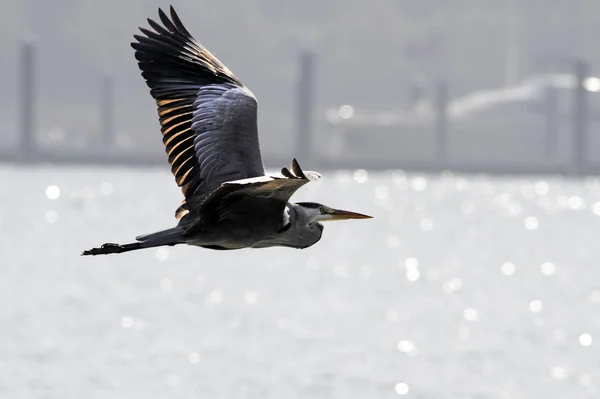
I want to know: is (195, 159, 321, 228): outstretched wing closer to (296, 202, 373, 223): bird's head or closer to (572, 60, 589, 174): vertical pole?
(296, 202, 373, 223): bird's head

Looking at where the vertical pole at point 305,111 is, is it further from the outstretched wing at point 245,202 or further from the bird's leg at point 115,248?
the bird's leg at point 115,248

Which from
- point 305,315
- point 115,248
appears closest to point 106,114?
point 305,315

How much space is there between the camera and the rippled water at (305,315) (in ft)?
108

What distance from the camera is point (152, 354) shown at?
36.1m

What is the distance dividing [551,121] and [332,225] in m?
52.6

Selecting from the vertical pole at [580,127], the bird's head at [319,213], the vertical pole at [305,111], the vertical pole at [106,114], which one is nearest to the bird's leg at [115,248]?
the bird's head at [319,213]

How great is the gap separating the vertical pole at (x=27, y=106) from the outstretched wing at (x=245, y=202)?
105354 millimetres

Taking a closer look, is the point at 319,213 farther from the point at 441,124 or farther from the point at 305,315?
the point at 441,124

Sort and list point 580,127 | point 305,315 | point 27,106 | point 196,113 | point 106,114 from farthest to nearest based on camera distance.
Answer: point 106,114, point 27,106, point 580,127, point 305,315, point 196,113

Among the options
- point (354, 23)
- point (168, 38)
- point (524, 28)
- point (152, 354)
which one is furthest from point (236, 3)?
point (168, 38)

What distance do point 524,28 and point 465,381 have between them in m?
162

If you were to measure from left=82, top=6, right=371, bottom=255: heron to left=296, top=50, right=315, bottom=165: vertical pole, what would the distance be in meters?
98.2

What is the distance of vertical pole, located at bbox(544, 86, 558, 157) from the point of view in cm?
14338

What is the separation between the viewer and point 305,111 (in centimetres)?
12269
